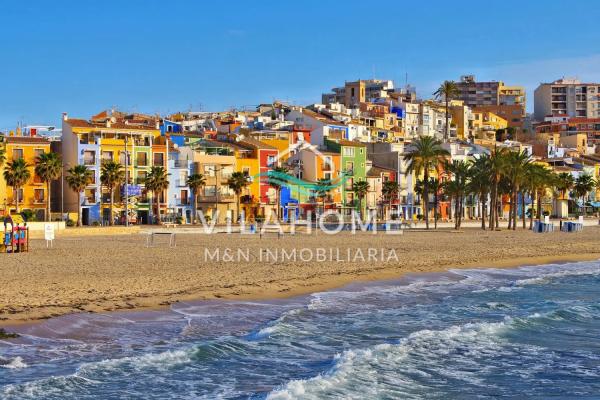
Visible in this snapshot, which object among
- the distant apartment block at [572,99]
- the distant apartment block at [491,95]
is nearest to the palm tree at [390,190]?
the distant apartment block at [491,95]

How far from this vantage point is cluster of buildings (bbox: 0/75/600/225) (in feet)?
215

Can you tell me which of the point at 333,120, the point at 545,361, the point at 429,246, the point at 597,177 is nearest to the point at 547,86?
the point at 597,177

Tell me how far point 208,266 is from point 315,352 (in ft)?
44.4

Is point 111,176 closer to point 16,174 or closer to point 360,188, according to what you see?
point 16,174

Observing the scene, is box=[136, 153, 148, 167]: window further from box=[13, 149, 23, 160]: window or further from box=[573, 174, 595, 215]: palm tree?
box=[573, 174, 595, 215]: palm tree

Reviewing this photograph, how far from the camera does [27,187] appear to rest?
206 feet

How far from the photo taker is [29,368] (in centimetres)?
1265

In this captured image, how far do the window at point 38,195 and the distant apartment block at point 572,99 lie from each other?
11816 centimetres

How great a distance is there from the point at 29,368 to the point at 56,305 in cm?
544

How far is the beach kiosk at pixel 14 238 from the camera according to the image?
3263 centimetres

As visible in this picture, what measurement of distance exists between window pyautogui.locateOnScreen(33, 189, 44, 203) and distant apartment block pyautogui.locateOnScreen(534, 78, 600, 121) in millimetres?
118164

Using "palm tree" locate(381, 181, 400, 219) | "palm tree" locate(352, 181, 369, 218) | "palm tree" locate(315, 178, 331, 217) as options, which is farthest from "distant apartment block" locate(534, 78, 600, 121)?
"palm tree" locate(315, 178, 331, 217)

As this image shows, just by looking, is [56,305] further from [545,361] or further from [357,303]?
[545,361]

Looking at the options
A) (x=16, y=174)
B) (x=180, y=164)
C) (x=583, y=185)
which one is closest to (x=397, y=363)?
(x=16, y=174)
